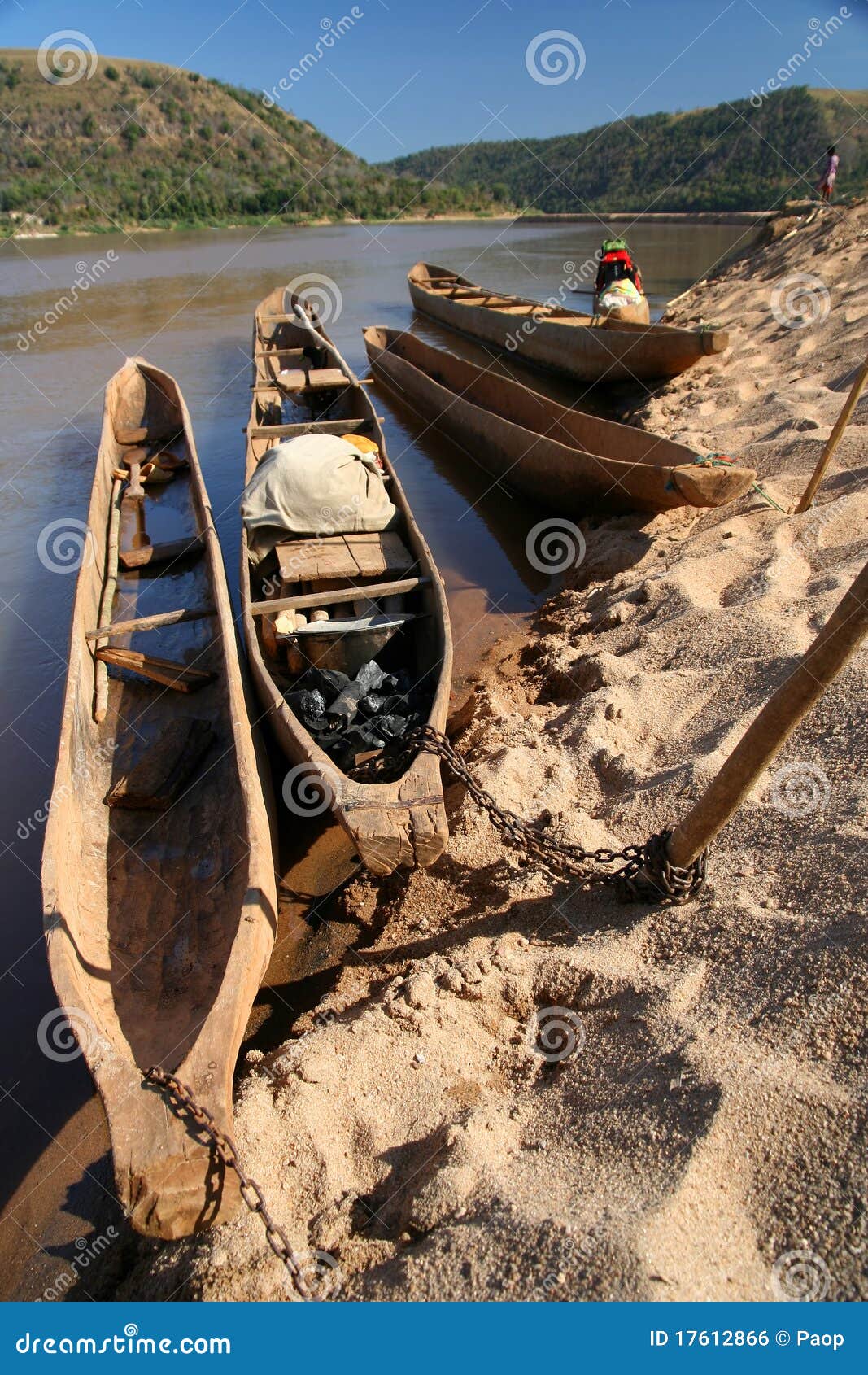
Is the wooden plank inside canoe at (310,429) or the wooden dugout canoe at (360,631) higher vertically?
the wooden plank inside canoe at (310,429)

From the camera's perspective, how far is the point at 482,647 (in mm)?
6633

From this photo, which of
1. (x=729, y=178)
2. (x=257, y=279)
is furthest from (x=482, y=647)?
(x=729, y=178)

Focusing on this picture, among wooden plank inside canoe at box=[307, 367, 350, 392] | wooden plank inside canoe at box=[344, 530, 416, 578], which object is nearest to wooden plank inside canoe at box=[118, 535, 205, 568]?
wooden plank inside canoe at box=[344, 530, 416, 578]

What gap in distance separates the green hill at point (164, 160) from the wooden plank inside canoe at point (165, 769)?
188ft

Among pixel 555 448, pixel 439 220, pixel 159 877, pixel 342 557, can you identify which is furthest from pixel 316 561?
pixel 439 220

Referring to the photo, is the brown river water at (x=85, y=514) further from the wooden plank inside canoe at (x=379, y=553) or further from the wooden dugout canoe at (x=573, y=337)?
the wooden plank inside canoe at (x=379, y=553)

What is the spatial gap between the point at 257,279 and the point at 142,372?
20.0m

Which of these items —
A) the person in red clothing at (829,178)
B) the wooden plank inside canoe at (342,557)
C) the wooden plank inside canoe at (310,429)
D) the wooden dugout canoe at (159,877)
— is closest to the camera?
the wooden dugout canoe at (159,877)

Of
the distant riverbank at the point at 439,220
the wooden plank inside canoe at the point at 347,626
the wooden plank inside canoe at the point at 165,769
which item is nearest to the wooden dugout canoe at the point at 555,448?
the wooden plank inside canoe at the point at 347,626

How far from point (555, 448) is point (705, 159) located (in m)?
62.5

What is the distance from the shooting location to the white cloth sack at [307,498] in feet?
19.1

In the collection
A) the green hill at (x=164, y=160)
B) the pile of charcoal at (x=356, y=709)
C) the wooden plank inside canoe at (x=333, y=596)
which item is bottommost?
the pile of charcoal at (x=356, y=709)

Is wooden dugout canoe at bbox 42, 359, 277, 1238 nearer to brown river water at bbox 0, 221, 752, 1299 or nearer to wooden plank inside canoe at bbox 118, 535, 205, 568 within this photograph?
wooden plank inside canoe at bbox 118, 535, 205, 568

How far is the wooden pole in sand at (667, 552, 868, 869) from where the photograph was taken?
227 cm
